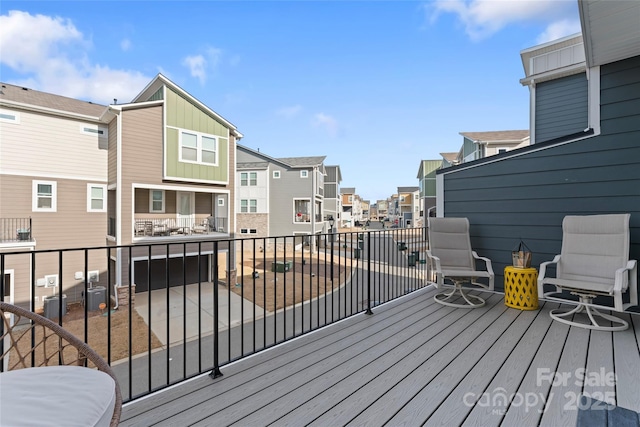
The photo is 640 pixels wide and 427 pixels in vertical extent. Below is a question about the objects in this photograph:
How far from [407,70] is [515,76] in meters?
2.84

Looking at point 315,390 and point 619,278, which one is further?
point 619,278

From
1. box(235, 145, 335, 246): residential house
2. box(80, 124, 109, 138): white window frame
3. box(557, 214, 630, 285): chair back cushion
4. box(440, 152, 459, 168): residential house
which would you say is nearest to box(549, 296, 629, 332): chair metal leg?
box(557, 214, 630, 285): chair back cushion

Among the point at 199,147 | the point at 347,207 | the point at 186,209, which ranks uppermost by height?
the point at 199,147

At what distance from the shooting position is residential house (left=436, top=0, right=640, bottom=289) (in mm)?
3033

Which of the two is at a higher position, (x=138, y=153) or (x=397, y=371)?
(x=138, y=153)

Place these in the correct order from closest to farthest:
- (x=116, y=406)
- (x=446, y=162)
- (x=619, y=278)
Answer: (x=116, y=406), (x=619, y=278), (x=446, y=162)

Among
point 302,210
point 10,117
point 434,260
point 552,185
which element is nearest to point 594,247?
point 552,185

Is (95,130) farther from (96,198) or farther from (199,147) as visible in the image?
(199,147)

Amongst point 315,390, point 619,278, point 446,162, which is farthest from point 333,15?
point 446,162

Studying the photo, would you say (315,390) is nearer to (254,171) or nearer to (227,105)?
(227,105)

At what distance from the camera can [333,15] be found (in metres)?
6.14

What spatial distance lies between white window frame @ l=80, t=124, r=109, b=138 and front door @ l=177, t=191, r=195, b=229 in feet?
10.2

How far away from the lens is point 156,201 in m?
11.2

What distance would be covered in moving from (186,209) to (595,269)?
477 inches
